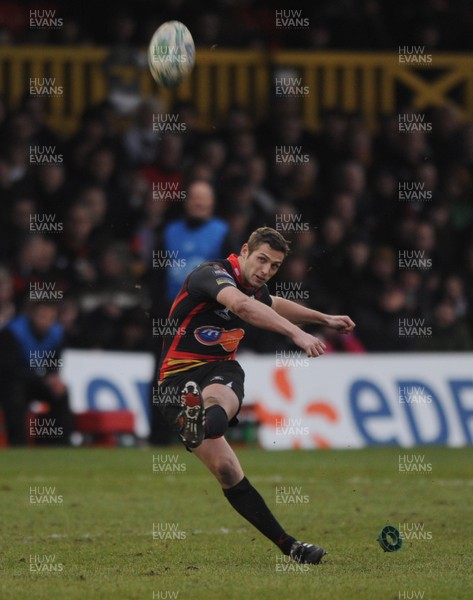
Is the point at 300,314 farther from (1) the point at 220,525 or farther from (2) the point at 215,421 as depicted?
(1) the point at 220,525

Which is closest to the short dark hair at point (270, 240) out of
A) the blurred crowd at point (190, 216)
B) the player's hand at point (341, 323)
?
the player's hand at point (341, 323)

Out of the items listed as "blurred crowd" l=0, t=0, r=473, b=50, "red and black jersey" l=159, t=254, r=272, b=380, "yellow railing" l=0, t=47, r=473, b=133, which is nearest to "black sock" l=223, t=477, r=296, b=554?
"red and black jersey" l=159, t=254, r=272, b=380

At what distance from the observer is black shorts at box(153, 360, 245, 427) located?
837cm

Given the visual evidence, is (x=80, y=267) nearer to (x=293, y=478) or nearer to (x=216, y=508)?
(x=293, y=478)

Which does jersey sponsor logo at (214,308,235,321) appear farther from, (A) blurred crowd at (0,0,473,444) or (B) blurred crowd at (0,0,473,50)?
(B) blurred crowd at (0,0,473,50)

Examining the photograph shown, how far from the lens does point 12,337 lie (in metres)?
15.5

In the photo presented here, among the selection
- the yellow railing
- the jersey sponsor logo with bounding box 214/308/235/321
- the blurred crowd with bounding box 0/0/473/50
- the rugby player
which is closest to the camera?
the rugby player

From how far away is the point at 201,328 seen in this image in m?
8.54

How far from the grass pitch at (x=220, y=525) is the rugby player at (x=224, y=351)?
0.39 m

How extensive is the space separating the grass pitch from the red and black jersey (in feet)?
3.88

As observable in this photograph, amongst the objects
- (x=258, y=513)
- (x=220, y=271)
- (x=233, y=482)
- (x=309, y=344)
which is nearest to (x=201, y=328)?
(x=220, y=271)

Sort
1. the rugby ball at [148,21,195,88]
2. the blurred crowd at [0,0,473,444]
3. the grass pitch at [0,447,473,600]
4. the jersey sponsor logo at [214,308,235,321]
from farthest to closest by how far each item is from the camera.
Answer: the blurred crowd at [0,0,473,444], the rugby ball at [148,21,195,88], the jersey sponsor logo at [214,308,235,321], the grass pitch at [0,447,473,600]

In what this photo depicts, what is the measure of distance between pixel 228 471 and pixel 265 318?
1040 mm

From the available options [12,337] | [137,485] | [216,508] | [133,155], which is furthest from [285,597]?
[133,155]
